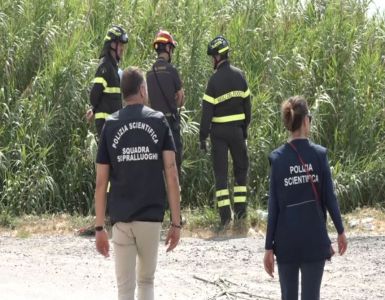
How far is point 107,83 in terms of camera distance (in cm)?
1109

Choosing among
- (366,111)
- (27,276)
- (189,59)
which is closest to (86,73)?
(189,59)

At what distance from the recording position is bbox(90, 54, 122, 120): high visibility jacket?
11031mm

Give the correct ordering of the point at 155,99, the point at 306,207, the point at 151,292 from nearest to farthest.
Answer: the point at 306,207 → the point at 151,292 → the point at 155,99

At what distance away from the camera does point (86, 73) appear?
13.9 m

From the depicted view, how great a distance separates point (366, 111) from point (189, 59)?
2676 mm

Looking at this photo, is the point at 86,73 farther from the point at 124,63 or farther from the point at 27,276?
the point at 27,276

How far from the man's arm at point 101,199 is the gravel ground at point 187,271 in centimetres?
192

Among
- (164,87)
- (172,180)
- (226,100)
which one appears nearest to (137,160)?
(172,180)

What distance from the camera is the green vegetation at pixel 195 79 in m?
13.2

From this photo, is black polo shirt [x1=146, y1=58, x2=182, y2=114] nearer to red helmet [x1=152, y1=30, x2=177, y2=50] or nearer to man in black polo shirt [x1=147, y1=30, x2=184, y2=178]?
man in black polo shirt [x1=147, y1=30, x2=184, y2=178]

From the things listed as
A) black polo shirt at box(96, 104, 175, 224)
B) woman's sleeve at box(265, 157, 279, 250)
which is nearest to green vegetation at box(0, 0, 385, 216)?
black polo shirt at box(96, 104, 175, 224)

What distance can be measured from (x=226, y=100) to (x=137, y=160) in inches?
216

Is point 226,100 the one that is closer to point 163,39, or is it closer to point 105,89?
point 163,39

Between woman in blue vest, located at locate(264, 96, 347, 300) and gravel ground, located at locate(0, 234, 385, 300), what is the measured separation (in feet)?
7.64
